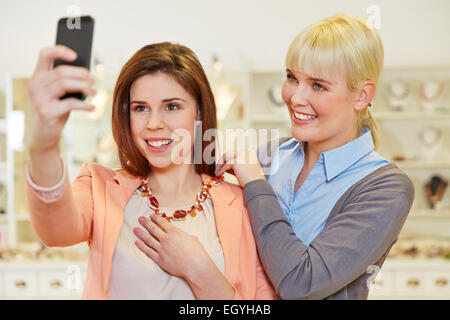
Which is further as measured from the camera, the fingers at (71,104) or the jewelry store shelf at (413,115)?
the jewelry store shelf at (413,115)

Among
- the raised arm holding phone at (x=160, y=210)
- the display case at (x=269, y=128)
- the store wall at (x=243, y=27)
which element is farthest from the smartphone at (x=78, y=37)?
the store wall at (x=243, y=27)

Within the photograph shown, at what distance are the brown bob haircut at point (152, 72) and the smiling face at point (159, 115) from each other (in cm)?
2

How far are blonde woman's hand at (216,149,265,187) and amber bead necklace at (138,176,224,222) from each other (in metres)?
0.04

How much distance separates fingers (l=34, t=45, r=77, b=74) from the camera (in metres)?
0.73

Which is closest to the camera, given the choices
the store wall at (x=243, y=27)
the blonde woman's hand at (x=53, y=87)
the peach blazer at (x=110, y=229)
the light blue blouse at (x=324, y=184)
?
the blonde woman's hand at (x=53, y=87)

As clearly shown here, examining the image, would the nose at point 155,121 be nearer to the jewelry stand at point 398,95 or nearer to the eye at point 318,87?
the eye at point 318,87

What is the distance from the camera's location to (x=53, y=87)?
730 millimetres

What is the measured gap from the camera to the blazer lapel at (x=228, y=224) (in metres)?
1.08

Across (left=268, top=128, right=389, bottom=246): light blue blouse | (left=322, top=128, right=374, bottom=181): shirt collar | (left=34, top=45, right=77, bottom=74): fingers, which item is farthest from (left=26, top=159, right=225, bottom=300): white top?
(left=34, top=45, right=77, bottom=74): fingers

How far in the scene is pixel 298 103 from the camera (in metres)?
1.19

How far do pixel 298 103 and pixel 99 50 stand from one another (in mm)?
2840
